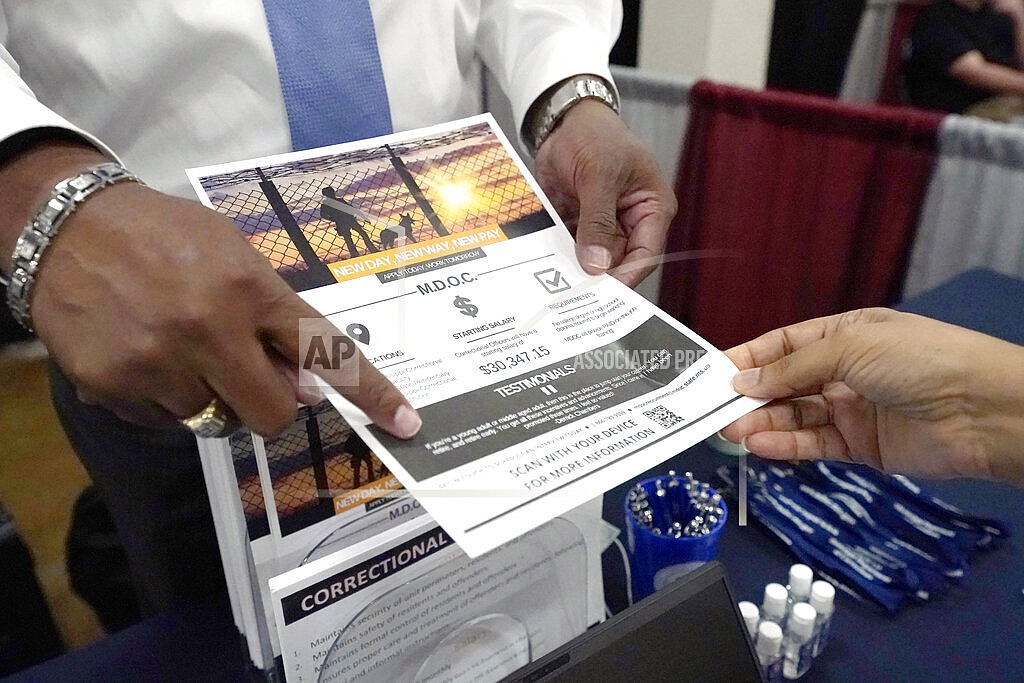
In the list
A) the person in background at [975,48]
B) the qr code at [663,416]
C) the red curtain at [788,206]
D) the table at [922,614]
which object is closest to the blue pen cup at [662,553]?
the table at [922,614]

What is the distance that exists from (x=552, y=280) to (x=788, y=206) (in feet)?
4.63

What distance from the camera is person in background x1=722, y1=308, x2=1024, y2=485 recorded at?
20.6 inches

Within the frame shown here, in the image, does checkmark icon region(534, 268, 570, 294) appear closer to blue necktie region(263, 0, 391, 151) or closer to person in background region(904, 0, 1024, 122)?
blue necktie region(263, 0, 391, 151)

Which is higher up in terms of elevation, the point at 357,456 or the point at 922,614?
the point at 357,456

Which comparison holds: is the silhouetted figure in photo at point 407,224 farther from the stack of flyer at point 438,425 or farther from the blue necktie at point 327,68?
the blue necktie at point 327,68

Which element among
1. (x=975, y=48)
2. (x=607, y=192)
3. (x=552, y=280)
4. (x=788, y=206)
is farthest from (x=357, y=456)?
(x=975, y=48)

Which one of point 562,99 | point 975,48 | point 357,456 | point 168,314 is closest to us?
point 168,314

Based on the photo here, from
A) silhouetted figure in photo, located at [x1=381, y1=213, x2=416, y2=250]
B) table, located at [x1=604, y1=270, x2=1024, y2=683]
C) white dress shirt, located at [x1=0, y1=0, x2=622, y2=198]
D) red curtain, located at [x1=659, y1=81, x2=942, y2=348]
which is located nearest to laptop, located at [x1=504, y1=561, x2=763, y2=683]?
table, located at [x1=604, y1=270, x2=1024, y2=683]

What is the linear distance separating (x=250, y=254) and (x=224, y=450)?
120 millimetres

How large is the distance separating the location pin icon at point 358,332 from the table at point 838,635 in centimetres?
23

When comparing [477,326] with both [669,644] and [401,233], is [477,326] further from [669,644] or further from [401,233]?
[669,644]

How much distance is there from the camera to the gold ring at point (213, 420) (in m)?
0.36

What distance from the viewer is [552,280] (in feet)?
1.69

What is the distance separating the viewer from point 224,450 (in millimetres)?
405
